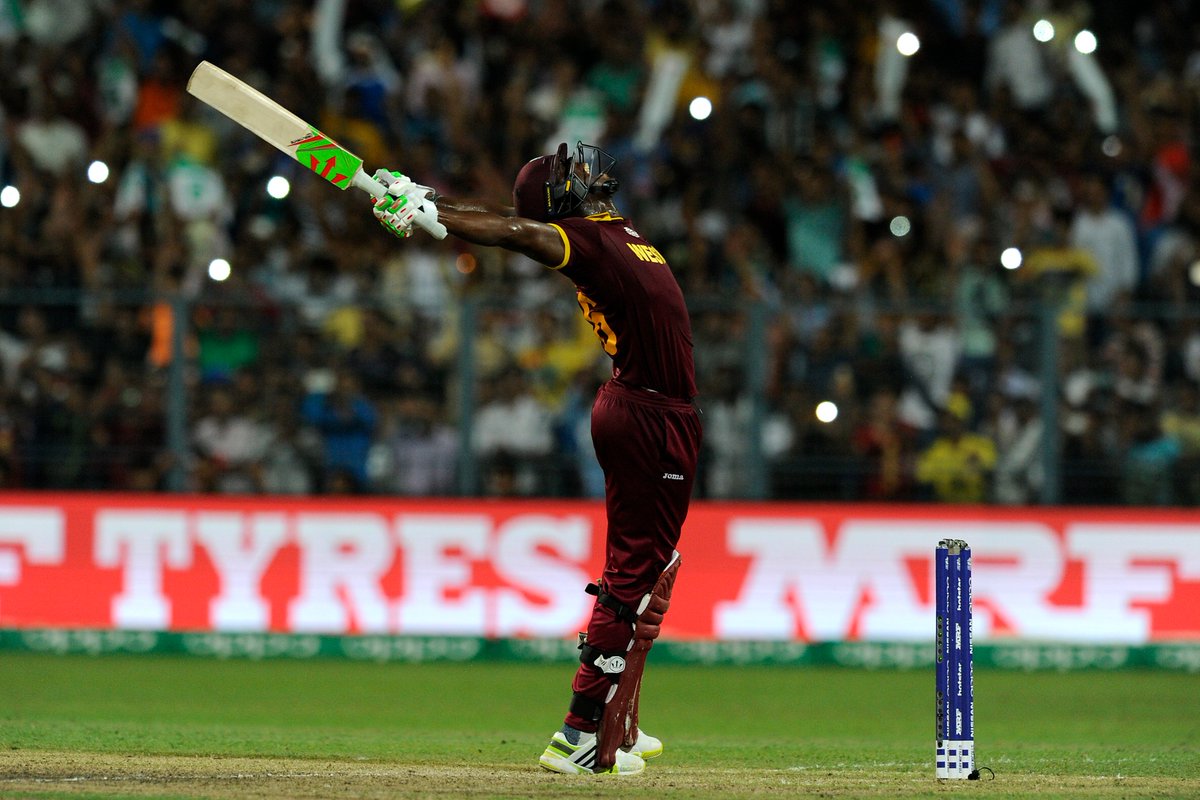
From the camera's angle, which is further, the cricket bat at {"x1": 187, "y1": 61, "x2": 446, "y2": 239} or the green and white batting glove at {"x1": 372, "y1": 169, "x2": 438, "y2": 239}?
the cricket bat at {"x1": 187, "y1": 61, "x2": 446, "y2": 239}

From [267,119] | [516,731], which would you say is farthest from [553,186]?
[516,731]

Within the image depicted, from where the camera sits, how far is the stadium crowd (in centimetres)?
1451

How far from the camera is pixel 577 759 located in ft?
27.2

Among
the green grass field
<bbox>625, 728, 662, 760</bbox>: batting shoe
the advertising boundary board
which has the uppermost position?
the advertising boundary board

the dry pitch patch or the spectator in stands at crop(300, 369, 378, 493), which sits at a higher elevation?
the spectator in stands at crop(300, 369, 378, 493)

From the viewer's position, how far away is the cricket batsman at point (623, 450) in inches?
327

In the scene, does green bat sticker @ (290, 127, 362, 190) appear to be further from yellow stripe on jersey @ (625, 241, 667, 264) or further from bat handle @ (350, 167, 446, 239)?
yellow stripe on jersey @ (625, 241, 667, 264)

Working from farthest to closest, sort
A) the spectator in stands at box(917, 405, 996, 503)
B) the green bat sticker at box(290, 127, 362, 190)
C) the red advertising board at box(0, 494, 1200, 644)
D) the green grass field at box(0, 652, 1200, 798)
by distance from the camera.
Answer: the red advertising board at box(0, 494, 1200, 644) < the spectator in stands at box(917, 405, 996, 503) < the green bat sticker at box(290, 127, 362, 190) < the green grass field at box(0, 652, 1200, 798)

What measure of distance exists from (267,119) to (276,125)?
0.06 metres

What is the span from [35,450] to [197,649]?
6.76ft

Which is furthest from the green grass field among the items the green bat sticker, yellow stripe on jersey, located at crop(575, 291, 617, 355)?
the green bat sticker

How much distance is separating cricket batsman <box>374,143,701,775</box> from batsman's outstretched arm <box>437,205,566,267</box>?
253 millimetres

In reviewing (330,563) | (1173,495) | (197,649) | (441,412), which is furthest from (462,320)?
(1173,495)

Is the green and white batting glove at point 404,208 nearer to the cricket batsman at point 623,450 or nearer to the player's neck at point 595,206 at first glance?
the cricket batsman at point 623,450
